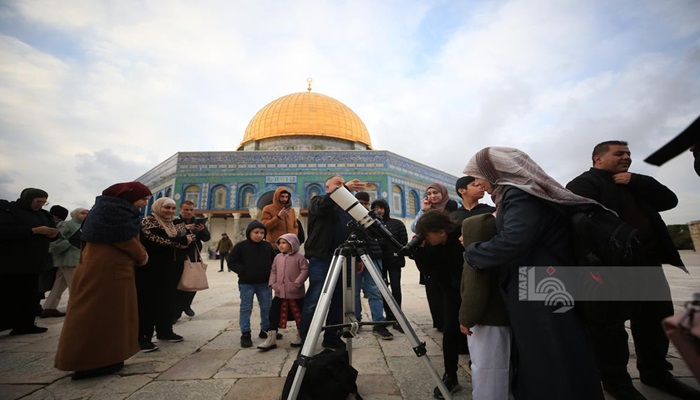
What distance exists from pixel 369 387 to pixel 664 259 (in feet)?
7.16

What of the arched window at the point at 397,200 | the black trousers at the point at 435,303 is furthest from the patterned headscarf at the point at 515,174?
the arched window at the point at 397,200

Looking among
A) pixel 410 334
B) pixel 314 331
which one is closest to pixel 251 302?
pixel 314 331

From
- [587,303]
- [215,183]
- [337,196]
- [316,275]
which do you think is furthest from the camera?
[215,183]

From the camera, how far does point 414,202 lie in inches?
882

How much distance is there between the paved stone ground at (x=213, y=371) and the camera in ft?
6.67

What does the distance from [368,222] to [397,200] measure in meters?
19.6

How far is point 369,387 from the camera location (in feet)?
6.80

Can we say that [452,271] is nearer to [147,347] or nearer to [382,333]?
[382,333]

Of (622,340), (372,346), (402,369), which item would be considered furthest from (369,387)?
(622,340)

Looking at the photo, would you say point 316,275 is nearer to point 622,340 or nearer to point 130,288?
point 130,288

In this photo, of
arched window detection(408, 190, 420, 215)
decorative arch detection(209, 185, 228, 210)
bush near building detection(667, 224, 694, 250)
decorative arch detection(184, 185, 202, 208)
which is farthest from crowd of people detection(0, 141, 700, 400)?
bush near building detection(667, 224, 694, 250)

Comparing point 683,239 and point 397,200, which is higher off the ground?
point 397,200

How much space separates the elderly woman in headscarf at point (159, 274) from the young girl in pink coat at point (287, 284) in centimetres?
102

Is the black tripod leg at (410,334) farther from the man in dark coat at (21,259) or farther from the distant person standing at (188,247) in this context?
the man in dark coat at (21,259)
